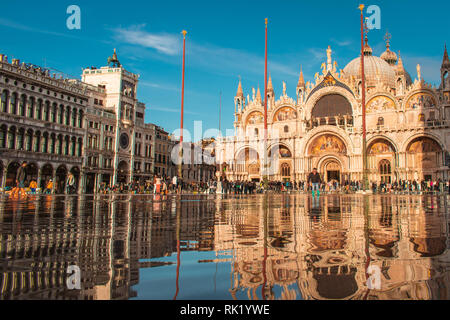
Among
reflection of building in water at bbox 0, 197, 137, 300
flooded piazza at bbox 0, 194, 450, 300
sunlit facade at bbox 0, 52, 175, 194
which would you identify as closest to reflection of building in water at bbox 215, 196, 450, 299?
flooded piazza at bbox 0, 194, 450, 300

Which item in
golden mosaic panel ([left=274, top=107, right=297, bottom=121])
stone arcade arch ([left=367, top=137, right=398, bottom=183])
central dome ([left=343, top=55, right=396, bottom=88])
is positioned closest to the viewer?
stone arcade arch ([left=367, top=137, right=398, bottom=183])

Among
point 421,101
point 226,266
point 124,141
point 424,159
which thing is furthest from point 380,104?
point 226,266

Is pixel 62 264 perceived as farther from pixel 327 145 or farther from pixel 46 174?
pixel 327 145

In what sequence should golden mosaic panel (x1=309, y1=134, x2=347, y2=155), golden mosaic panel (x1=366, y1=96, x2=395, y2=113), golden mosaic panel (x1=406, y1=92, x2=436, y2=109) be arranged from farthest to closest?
golden mosaic panel (x1=309, y1=134, x2=347, y2=155), golden mosaic panel (x1=366, y1=96, x2=395, y2=113), golden mosaic panel (x1=406, y1=92, x2=436, y2=109)

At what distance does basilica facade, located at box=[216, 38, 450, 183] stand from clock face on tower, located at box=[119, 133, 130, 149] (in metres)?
14.0

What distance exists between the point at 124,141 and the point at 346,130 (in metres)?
29.0

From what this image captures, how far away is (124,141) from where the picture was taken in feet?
157

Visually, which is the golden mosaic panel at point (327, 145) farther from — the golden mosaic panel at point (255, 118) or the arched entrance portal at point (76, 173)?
the arched entrance portal at point (76, 173)

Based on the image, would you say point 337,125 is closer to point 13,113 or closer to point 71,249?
point 13,113

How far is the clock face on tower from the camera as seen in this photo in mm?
47312

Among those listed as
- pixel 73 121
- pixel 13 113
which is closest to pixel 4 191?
pixel 13 113

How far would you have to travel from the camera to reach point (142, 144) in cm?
5094

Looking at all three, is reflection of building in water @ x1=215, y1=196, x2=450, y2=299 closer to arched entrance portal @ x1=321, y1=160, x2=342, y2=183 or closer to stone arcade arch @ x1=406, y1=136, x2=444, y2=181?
stone arcade arch @ x1=406, y1=136, x2=444, y2=181

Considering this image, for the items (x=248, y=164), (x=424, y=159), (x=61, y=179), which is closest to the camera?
(x=61, y=179)
